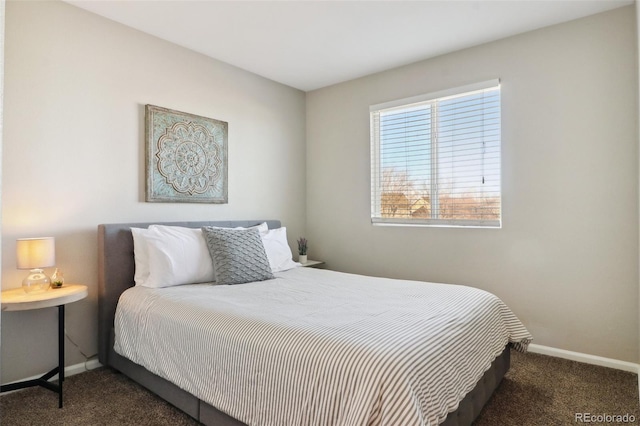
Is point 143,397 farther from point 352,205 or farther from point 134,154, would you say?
point 352,205

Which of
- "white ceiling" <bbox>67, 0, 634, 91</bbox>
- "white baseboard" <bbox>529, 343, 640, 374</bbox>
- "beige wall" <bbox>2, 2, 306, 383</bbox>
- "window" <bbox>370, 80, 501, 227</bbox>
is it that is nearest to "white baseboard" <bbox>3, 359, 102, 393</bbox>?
"beige wall" <bbox>2, 2, 306, 383</bbox>

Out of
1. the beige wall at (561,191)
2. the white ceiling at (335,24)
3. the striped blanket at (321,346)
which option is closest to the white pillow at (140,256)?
the striped blanket at (321,346)

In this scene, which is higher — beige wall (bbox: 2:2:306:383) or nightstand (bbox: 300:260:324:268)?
beige wall (bbox: 2:2:306:383)

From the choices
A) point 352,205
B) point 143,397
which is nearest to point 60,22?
point 143,397

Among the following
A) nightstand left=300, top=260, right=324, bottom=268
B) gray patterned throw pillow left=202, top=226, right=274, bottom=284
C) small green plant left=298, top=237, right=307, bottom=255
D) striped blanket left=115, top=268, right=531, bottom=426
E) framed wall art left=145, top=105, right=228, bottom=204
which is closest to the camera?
striped blanket left=115, top=268, right=531, bottom=426

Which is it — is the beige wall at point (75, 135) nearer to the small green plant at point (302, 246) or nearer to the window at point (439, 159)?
the small green plant at point (302, 246)

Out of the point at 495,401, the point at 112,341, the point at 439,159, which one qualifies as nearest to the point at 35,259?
the point at 112,341

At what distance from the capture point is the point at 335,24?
2.99 meters

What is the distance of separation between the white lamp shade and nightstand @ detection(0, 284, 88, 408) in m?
0.18

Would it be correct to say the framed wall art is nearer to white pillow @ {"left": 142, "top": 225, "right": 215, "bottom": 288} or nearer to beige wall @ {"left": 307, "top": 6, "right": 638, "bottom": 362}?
white pillow @ {"left": 142, "top": 225, "right": 215, "bottom": 288}

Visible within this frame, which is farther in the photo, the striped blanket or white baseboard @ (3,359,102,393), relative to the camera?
white baseboard @ (3,359,102,393)

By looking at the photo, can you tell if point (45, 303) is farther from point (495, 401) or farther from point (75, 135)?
point (495, 401)

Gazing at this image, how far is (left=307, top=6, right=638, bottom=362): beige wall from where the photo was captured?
9.07 feet

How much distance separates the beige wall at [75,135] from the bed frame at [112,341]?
15 centimetres
